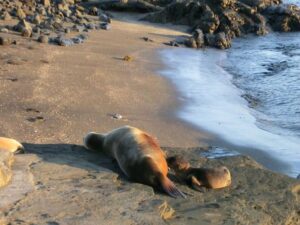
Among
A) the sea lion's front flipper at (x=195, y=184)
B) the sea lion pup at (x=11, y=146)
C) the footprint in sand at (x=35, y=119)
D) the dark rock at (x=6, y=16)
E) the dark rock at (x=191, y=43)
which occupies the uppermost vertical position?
the sea lion's front flipper at (x=195, y=184)

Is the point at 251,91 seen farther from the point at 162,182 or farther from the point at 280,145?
the point at 162,182

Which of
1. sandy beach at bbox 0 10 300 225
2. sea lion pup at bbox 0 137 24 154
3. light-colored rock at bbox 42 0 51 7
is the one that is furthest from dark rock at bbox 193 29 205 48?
sea lion pup at bbox 0 137 24 154

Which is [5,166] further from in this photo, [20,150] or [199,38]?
[199,38]

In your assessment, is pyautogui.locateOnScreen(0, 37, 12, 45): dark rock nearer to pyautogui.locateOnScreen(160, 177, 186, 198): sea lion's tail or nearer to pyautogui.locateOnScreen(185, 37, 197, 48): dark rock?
pyautogui.locateOnScreen(185, 37, 197, 48): dark rock

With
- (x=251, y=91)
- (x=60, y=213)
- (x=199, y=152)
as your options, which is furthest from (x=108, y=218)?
(x=251, y=91)

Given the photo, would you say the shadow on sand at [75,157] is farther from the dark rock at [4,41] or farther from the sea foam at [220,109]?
the dark rock at [4,41]

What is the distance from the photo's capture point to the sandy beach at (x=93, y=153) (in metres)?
4.03

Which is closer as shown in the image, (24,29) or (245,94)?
(245,94)

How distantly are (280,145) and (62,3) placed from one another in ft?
46.8

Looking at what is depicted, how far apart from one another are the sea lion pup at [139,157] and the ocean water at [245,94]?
2.18m

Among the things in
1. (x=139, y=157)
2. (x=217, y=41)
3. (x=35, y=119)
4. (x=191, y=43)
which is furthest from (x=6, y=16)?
(x=139, y=157)

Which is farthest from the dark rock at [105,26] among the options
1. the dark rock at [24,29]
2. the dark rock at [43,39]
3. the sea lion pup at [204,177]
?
the sea lion pup at [204,177]

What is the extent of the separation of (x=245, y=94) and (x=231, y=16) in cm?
1083

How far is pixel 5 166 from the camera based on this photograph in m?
4.38
